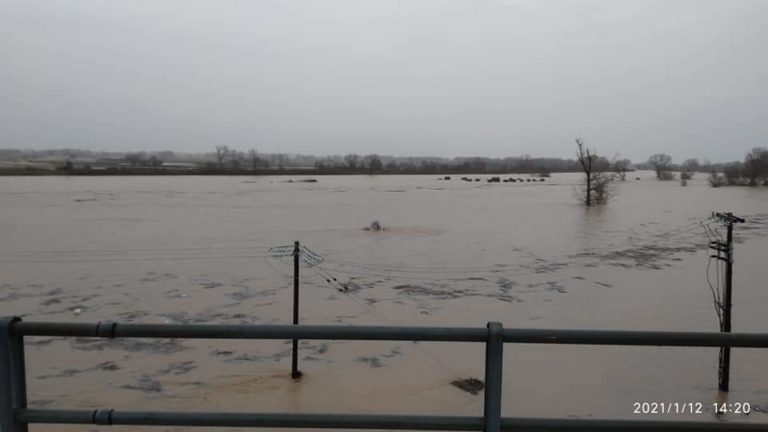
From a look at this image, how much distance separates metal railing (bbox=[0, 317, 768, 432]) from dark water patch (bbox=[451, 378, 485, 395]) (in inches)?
219

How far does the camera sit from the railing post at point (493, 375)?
2.03 metres

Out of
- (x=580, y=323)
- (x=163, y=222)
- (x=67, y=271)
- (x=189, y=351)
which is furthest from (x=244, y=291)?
(x=163, y=222)

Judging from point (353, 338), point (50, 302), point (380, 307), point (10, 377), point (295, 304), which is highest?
point (353, 338)

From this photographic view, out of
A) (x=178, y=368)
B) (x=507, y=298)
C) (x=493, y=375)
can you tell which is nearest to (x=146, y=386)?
(x=178, y=368)

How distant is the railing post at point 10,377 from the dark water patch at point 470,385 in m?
6.06

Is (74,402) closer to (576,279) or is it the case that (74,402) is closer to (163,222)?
(576,279)

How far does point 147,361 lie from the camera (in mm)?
8406

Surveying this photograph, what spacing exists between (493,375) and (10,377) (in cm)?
170

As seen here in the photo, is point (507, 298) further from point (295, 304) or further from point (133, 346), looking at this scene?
point (133, 346)

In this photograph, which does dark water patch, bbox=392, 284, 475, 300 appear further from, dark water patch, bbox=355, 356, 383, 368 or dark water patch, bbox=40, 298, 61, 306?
dark water patch, bbox=40, 298, 61, 306

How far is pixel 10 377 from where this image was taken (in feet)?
6.79

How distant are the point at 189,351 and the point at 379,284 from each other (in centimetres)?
610

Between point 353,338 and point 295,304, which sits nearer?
point 353,338

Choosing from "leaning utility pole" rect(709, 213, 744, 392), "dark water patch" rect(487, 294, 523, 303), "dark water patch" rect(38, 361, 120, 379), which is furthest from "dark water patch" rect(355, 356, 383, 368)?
"dark water patch" rect(487, 294, 523, 303)
